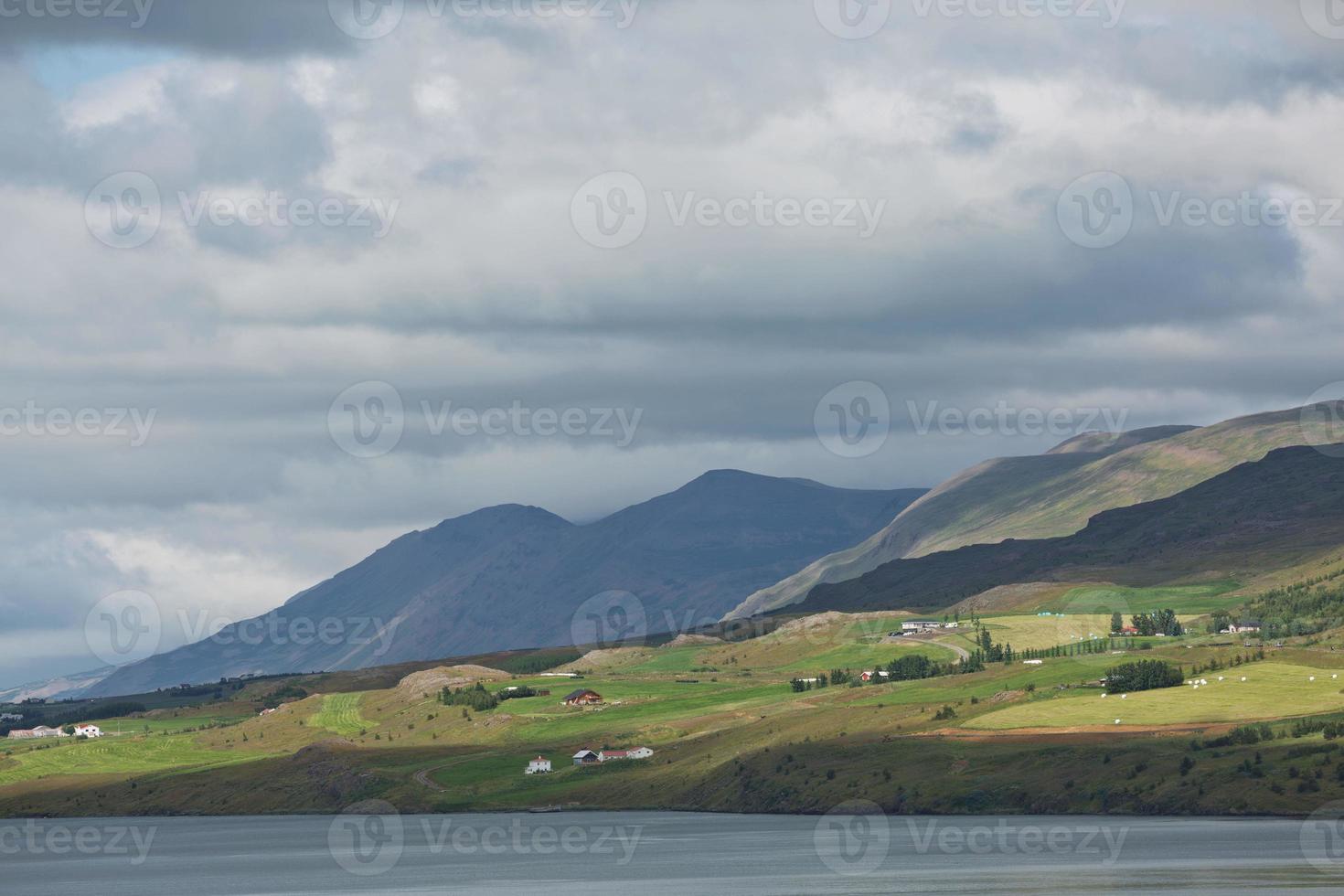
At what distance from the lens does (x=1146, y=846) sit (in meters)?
158
